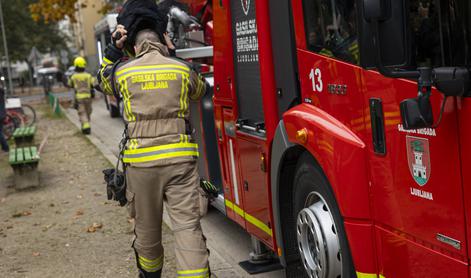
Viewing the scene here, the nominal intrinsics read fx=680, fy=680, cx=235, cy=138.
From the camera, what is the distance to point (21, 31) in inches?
1917

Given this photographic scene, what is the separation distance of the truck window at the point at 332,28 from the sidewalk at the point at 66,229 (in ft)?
7.83

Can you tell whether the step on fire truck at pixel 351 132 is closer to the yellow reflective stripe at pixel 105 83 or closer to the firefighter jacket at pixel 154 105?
the firefighter jacket at pixel 154 105

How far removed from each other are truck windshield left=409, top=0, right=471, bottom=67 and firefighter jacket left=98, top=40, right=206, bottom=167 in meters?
1.66

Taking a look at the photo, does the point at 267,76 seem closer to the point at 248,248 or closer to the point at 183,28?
the point at 248,248

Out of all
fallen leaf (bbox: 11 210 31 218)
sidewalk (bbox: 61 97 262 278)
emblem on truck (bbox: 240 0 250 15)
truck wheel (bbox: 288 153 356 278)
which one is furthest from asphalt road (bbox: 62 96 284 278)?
fallen leaf (bbox: 11 210 31 218)

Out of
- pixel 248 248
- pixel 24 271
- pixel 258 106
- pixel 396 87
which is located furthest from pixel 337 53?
pixel 24 271

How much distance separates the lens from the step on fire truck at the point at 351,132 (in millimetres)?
2734

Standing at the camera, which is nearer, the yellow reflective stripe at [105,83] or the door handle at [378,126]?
the door handle at [378,126]

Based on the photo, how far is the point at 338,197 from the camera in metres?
3.47

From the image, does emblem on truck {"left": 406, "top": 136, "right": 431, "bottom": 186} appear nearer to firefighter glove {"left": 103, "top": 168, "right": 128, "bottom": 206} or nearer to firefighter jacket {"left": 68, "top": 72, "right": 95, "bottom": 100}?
firefighter glove {"left": 103, "top": 168, "right": 128, "bottom": 206}

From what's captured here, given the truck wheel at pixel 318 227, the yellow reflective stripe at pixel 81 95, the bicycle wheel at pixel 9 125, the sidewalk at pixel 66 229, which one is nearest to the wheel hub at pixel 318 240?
the truck wheel at pixel 318 227

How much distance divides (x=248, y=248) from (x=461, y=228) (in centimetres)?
355

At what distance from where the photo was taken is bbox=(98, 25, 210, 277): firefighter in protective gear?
4043 mm

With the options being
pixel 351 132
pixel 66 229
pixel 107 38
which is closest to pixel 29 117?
pixel 107 38
